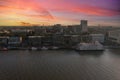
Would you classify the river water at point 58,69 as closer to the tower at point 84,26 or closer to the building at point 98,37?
the tower at point 84,26

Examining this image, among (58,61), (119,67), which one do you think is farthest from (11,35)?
(119,67)

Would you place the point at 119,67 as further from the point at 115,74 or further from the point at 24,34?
the point at 24,34

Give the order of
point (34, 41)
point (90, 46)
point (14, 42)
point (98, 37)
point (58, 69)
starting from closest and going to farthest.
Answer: point (58, 69), point (90, 46), point (14, 42), point (34, 41), point (98, 37)

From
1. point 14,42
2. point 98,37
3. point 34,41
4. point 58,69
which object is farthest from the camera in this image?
point 98,37

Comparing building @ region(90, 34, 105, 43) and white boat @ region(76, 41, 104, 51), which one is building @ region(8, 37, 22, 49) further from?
building @ region(90, 34, 105, 43)

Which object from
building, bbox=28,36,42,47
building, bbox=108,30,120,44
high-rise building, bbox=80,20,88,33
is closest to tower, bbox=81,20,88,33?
high-rise building, bbox=80,20,88,33

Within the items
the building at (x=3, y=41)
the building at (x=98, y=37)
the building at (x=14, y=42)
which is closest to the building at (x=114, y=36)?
the building at (x=98, y=37)

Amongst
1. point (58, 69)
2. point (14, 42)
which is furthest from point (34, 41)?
point (58, 69)

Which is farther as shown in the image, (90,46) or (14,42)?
(14,42)

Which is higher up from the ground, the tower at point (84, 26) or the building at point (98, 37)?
the tower at point (84, 26)

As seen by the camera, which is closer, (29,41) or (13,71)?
(13,71)

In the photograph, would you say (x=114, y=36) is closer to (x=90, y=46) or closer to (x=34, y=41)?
(x=90, y=46)
